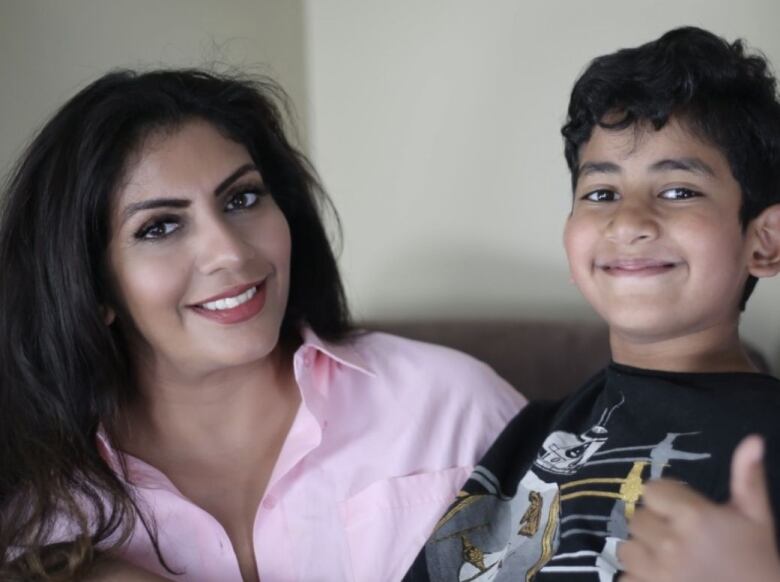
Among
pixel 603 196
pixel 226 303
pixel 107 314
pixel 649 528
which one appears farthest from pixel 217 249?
pixel 649 528

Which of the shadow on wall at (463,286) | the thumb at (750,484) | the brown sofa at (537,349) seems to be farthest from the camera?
the shadow on wall at (463,286)

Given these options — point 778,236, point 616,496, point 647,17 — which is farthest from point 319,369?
point 647,17

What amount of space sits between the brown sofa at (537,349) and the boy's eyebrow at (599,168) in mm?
517

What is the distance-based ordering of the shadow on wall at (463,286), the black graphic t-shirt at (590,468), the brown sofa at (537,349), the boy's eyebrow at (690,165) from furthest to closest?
the shadow on wall at (463,286)
the brown sofa at (537,349)
the boy's eyebrow at (690,165)
the black graphic t-shirt at (590,468)

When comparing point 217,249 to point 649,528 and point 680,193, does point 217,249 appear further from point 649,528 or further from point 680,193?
point 649,528

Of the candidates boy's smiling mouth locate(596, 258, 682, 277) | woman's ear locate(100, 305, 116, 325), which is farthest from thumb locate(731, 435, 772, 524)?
woman's ear locate(100, 305, 116, 325)

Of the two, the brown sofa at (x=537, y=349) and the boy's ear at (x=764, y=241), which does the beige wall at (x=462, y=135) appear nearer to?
the brown sofa at (x=537, y=349)

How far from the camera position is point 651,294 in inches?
49.1

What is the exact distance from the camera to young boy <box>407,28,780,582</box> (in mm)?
1202

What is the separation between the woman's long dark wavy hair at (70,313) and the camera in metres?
1.46

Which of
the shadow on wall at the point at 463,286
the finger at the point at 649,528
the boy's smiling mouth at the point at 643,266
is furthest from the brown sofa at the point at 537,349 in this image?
the finger at the point at 649,528

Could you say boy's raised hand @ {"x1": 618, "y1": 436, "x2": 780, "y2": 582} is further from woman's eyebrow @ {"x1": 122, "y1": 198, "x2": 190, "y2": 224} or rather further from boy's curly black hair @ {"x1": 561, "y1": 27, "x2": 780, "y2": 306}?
woman's eyebrow @ {"x1": 122, "y1": 198, "x2": 190, "y2": 224}

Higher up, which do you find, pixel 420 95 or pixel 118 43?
pixel 118 43

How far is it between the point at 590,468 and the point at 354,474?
1.46 feet
